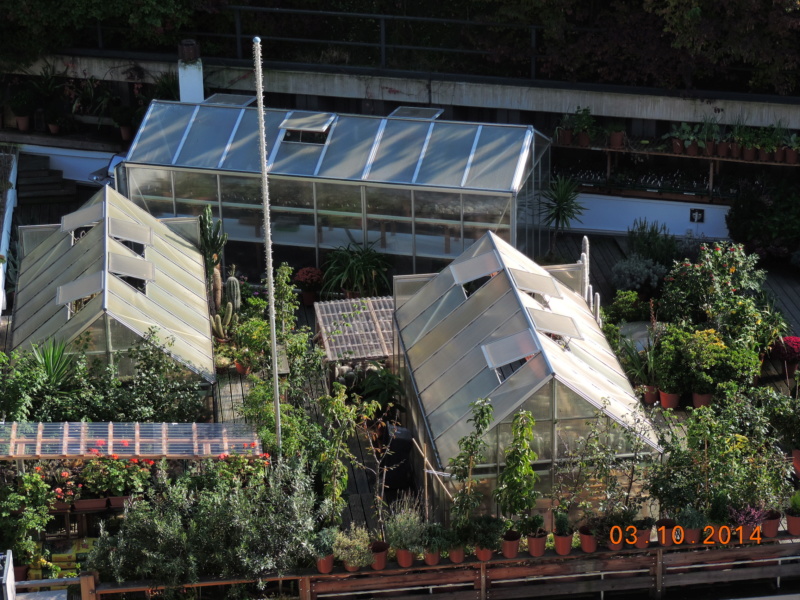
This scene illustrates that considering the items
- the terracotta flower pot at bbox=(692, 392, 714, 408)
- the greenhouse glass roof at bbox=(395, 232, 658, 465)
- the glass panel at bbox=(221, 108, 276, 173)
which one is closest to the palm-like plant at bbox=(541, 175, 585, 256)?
the greenhouse glass roof at bbox=(395, 232, 658, 465)

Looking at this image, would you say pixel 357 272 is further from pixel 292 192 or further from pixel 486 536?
pixel 486 536

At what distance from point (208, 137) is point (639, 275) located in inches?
274

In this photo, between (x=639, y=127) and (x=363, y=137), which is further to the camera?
(x=639, y=127)

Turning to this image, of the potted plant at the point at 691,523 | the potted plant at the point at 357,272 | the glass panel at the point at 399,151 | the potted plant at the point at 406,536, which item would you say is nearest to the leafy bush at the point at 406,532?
the potted plant at the point at 406,536

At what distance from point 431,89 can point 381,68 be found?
95cm

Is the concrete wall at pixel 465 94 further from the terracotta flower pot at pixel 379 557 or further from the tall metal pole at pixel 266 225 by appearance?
the terracotta flower pot at pixel 379 557

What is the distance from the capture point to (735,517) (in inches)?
459

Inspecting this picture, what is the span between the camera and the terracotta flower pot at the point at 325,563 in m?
11.3

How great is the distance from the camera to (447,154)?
59.7 ft

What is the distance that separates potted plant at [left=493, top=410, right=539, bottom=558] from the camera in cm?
1146

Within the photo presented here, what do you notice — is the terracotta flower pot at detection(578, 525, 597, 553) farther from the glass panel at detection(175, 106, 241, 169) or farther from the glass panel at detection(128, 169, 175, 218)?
the glass panel at detection(128, 169, 175, 218)

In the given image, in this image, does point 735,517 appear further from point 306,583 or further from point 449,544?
point 306,583

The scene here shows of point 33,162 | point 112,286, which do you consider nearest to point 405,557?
point 112,286

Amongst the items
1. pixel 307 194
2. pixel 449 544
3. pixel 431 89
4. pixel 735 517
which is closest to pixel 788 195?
pixel 431 89
